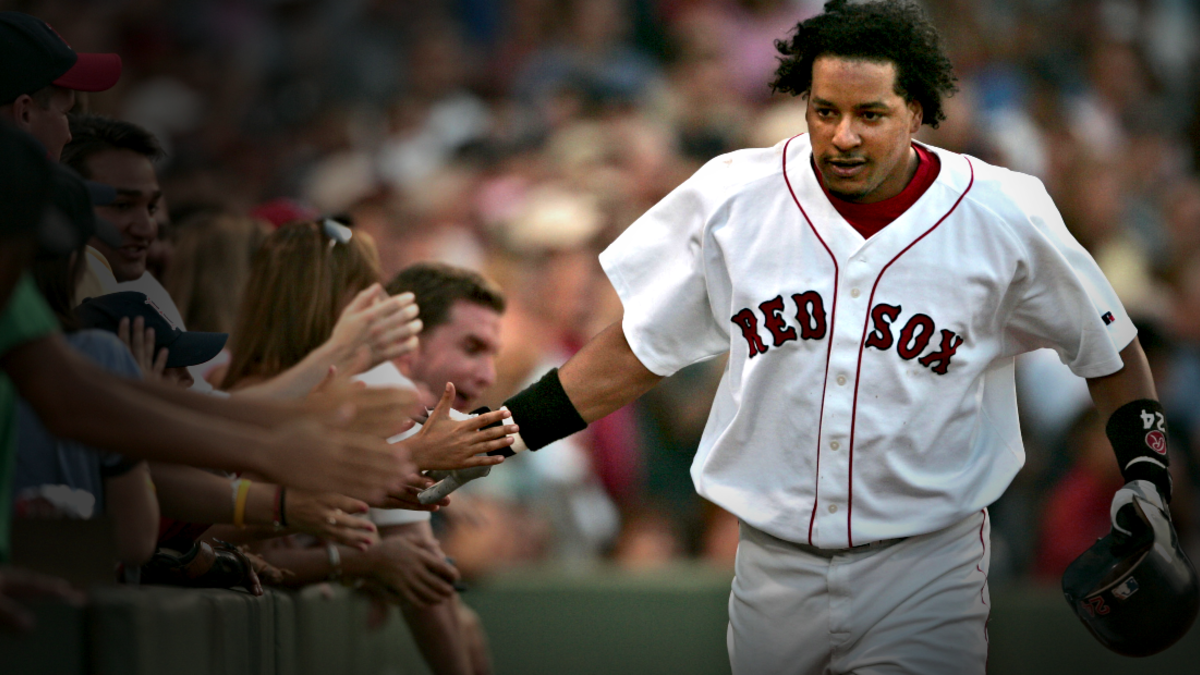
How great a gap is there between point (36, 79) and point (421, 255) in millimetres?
4120

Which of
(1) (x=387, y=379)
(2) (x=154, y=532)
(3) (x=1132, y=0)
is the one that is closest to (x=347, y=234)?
(1) (x=387, y=379)

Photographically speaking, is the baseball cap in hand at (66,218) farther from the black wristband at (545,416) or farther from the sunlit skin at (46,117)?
the black wristband at (545,416)

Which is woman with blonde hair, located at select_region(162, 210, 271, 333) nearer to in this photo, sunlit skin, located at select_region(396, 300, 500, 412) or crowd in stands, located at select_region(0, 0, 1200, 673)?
crowd in stands, located at select_region(0, 0, 1200, 673)

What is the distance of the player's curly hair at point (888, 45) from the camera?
289 centimetres

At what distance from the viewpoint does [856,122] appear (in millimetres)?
2859

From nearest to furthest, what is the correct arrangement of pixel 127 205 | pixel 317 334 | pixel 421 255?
pixel 127 205 < pixel 317 334 < pixel 421 255

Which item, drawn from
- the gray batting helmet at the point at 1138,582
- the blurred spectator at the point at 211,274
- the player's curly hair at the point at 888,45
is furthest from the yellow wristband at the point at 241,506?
the gray batting helmet at the point at 1138,582

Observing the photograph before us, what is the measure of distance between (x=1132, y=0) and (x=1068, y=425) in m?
4.03

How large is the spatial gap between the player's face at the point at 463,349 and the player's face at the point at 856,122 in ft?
4.68

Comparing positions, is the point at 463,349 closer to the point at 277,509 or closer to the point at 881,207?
the point at 277,509

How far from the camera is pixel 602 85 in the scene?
775cm

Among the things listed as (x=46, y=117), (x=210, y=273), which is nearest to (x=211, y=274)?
(x=210, y=273)

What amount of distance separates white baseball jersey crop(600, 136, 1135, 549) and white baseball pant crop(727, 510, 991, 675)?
0.08 meters

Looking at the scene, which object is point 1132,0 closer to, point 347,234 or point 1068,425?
point 1068,425
